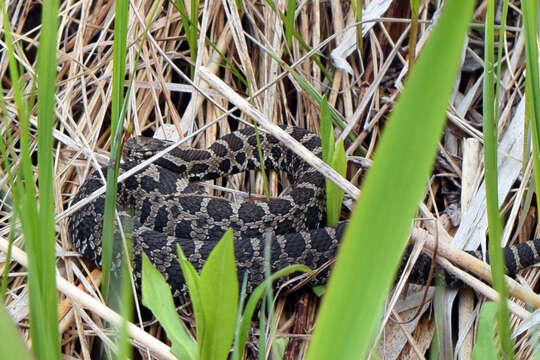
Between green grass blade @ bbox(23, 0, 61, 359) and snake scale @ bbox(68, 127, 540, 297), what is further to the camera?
snake scale @ bbox(68, 127, 540, 297)

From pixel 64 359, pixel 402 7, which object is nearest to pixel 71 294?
pixel 64 359

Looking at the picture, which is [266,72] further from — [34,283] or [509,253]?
[34,283]

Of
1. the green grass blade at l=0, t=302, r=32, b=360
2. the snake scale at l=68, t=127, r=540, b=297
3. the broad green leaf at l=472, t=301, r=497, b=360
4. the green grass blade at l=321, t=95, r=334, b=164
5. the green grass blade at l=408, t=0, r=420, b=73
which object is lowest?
the snake scale at l=68, t=127, r=540, b=297

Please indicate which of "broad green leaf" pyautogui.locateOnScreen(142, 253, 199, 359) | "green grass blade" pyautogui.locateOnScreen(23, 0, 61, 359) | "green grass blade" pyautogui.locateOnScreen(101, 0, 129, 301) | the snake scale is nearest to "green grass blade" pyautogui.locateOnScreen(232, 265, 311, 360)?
"broad green leaf" pyautogui.locateOnScreen(142, 253, 199, 359)

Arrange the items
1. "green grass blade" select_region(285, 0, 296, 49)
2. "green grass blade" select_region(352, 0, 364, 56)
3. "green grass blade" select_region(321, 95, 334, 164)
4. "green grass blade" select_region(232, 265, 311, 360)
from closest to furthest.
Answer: "green grass blade" select_region(232, 265, 311, 360), "green grass blade" select_region(321, 95, 334, 164), "green grass blade" select_region(285, 0, 296, 49), "green grass blade" select_region(352, 0, 364, 56)

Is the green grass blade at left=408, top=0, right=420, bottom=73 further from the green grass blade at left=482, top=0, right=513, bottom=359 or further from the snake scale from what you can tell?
the green grass blade at left=482, top=0, right=513, bottom=359

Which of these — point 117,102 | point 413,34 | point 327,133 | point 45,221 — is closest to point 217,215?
point 327,133

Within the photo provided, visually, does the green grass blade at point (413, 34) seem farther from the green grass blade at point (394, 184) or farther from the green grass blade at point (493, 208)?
the green grass blade at point (394, 184)
